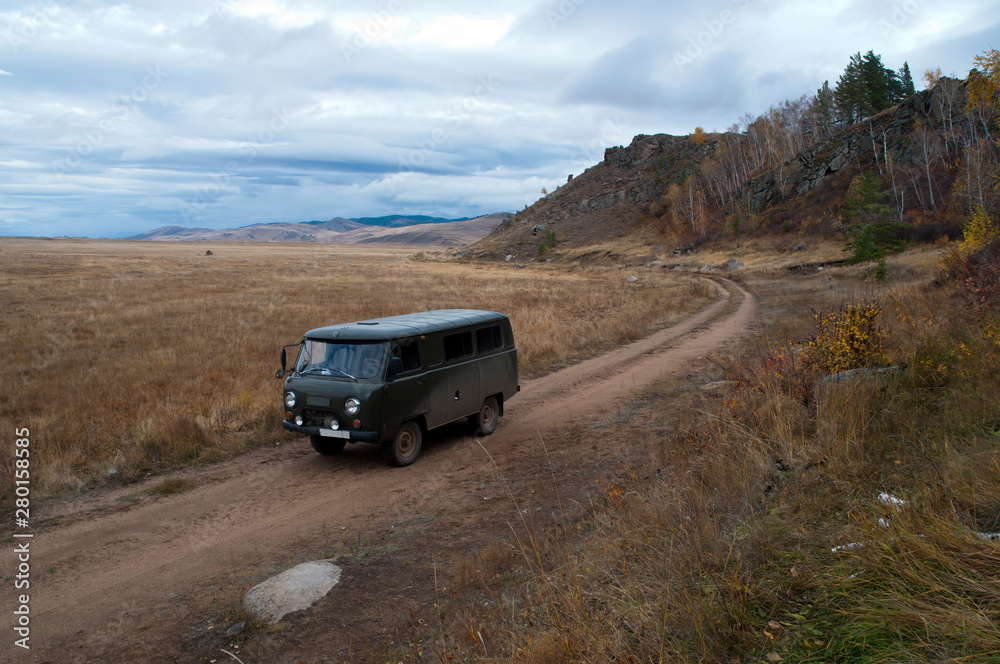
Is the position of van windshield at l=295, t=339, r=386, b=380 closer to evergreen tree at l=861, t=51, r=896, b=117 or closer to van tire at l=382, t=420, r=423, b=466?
van tire at l=382, t=420, r=423, b=466

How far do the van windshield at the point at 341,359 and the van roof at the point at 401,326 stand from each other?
4.8 inches

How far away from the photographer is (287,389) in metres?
9.45

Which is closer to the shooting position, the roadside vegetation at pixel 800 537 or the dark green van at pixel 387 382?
the roadside vegetation at pixel 800 537

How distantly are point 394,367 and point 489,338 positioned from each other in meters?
2.64

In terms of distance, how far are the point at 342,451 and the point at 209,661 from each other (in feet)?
18.1

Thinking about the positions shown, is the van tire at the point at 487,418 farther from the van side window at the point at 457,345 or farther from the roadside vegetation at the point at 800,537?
the roadside vegetation at the point at 800,537

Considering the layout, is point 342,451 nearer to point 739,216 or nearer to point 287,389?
point 287,389

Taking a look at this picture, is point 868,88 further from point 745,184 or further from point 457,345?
point 457,345

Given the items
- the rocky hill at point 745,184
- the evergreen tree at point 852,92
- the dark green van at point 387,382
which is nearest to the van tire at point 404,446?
the dark green van at point 387,382

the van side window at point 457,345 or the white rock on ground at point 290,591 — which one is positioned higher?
the van side window at point 457,345

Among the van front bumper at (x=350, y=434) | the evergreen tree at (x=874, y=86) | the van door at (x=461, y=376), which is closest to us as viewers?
the van front bumper at (x=350, y=434)

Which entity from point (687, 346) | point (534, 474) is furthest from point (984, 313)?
point (687, 346)

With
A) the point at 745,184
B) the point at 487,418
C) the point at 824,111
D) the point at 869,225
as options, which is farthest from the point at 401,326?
the point at 824,111

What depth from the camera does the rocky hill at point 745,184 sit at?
221ft
